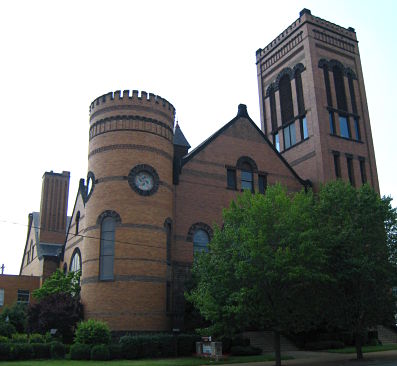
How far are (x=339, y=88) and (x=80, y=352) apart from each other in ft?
106

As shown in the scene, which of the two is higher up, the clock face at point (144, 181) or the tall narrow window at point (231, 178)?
the tall narrow window at point (231, 178)

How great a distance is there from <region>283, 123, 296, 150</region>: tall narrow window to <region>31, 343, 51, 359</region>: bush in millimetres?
27764

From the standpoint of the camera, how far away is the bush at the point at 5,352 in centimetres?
2258

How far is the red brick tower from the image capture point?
40656mm

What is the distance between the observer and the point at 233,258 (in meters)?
21.9

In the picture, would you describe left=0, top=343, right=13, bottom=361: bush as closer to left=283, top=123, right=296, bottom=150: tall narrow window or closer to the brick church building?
the brick church building

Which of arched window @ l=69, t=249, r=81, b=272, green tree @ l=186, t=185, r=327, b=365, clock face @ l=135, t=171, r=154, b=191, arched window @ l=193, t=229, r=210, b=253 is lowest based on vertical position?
green tree @ l=186, t=185, r=327, b=365

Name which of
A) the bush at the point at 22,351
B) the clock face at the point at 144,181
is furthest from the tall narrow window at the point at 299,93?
the bush at the point at 22,351

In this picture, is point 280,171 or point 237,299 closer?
point 237,299

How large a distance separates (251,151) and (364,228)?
1357cm

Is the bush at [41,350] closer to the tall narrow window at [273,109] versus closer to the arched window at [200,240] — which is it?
the arched window at [200,240]

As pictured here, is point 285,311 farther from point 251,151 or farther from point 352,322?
point 251,151

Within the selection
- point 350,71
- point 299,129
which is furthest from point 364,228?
point 350,71

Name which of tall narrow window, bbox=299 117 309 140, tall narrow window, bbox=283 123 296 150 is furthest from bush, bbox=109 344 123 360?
tall narrow window, bbox=283 123 296 150
